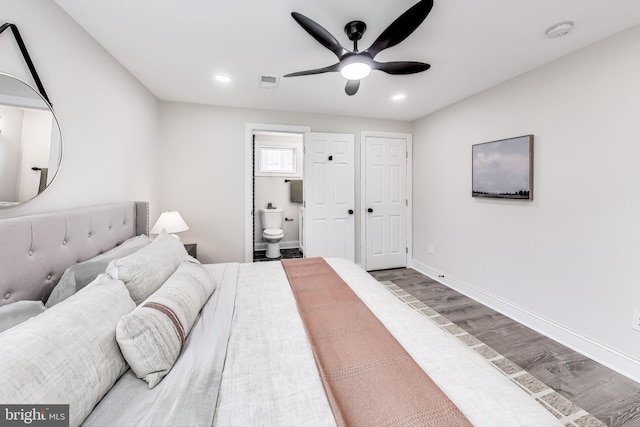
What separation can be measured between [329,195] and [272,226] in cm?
168

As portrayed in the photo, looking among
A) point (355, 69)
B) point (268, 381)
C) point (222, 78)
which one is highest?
point (222, 78)

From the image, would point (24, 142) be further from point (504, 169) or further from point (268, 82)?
point (504, 169)

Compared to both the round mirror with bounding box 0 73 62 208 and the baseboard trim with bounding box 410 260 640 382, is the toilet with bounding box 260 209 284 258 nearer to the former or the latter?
the baseboard trim with bounding box 410 260 640 382

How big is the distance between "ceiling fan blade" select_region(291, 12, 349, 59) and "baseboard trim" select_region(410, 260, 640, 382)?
2.85 meters

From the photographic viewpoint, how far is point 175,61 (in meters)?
2.21

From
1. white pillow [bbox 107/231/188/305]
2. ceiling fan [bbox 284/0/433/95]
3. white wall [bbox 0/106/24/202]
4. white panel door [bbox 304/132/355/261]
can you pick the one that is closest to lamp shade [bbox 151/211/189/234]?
white pillow [bbox 107/231/188/305]

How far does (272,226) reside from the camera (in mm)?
4906

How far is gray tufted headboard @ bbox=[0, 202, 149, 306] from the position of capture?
108cm

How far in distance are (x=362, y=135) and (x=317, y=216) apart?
1.42 m

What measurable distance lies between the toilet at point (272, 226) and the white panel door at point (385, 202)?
5.53ft

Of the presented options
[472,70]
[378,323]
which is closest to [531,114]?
[472,70]

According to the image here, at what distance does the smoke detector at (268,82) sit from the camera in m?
2.51

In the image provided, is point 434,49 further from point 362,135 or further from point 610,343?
point 610,343

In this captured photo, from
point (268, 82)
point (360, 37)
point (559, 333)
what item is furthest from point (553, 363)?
point (268, 82)
